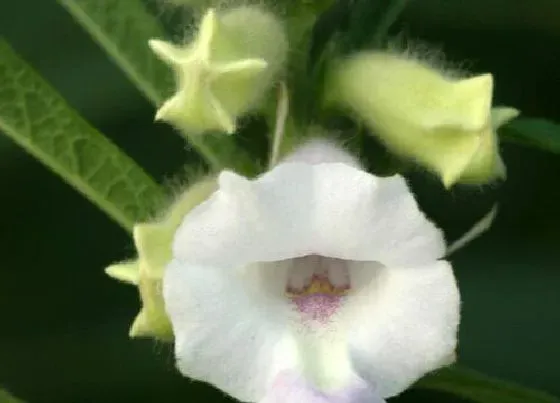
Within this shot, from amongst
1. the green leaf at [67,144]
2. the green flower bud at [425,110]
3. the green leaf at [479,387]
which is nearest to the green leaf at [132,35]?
the green leaf at [67,144]

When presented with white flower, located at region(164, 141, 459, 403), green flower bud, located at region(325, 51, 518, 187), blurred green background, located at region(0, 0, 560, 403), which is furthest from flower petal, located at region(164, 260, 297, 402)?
blurred green background, located at region(0, 0, 560, 403)

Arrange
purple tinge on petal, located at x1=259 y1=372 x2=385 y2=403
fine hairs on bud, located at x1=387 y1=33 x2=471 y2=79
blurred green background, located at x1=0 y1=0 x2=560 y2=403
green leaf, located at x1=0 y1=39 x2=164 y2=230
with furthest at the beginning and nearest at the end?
1. blurred green background, located at x1=0 y1=0 x2=560 y2=403
2. green leaf, located at x1=0 y1=39 x2=164 y2=230
3. fine hairs on bud, located at x1=387 y1=33 x2=471 y2=79
4. purple tinge on petal, located at x1=259 y1=372 x2=385 y2=403

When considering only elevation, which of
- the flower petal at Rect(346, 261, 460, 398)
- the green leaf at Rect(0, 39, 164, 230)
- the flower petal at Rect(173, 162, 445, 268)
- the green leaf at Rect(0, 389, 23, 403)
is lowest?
the green leaf at Rect(0, 389, 23, 403)

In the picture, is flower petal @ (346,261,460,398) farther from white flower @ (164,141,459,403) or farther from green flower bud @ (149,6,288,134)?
green flower bud @ (149,6,288,134)

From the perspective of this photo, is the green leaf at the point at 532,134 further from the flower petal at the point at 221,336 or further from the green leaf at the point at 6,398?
the green leaf at the point at 6,398

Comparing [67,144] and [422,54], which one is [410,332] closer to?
[422,54]

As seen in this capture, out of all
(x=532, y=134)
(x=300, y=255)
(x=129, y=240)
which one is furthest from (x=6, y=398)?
(x=129, y=240)

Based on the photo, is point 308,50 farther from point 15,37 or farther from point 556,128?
point 15,37
